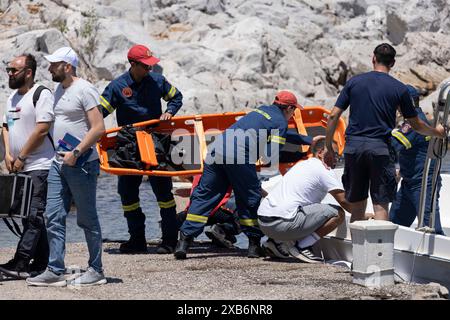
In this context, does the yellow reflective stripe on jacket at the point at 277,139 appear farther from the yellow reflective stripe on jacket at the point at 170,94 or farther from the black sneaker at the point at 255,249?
the yellow reflective stripe on jacket at the point at 170,94

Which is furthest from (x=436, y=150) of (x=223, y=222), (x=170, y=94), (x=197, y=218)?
(x=170, y=94)

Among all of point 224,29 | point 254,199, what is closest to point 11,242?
point 254,199

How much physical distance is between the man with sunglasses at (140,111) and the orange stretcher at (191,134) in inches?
5.0

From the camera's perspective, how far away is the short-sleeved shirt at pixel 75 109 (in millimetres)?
7305

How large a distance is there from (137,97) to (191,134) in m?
0.87

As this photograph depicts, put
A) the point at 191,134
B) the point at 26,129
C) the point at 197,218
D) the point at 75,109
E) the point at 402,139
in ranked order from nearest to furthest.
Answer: the point at 75,109
the point at 26,129
the point at 402,139
the point at 197,218
the point at 191,134

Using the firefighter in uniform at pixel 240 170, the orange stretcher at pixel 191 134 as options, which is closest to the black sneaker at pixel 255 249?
the firefighter in uniform at pixel 240 170

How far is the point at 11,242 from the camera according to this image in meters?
14.2

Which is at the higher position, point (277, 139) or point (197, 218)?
point (277, 139)

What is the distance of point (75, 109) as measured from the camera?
7.32 meters

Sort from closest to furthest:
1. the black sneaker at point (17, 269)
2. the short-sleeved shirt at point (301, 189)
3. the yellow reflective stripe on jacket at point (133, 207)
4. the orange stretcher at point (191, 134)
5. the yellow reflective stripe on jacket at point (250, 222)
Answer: the black sneaker at point (17, 269), the short-sleeved shirt at point (301, 189), the yellow reflective stripe on jacket at point (250, 222), the orange stretcher at point (191, 134), the yellow reflective stripe on jacket at point (133, 207)

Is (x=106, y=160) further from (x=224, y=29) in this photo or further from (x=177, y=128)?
(x=224, y=29)

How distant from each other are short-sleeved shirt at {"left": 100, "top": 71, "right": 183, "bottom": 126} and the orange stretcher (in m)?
0.11

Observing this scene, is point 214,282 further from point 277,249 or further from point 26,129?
point 26,129
